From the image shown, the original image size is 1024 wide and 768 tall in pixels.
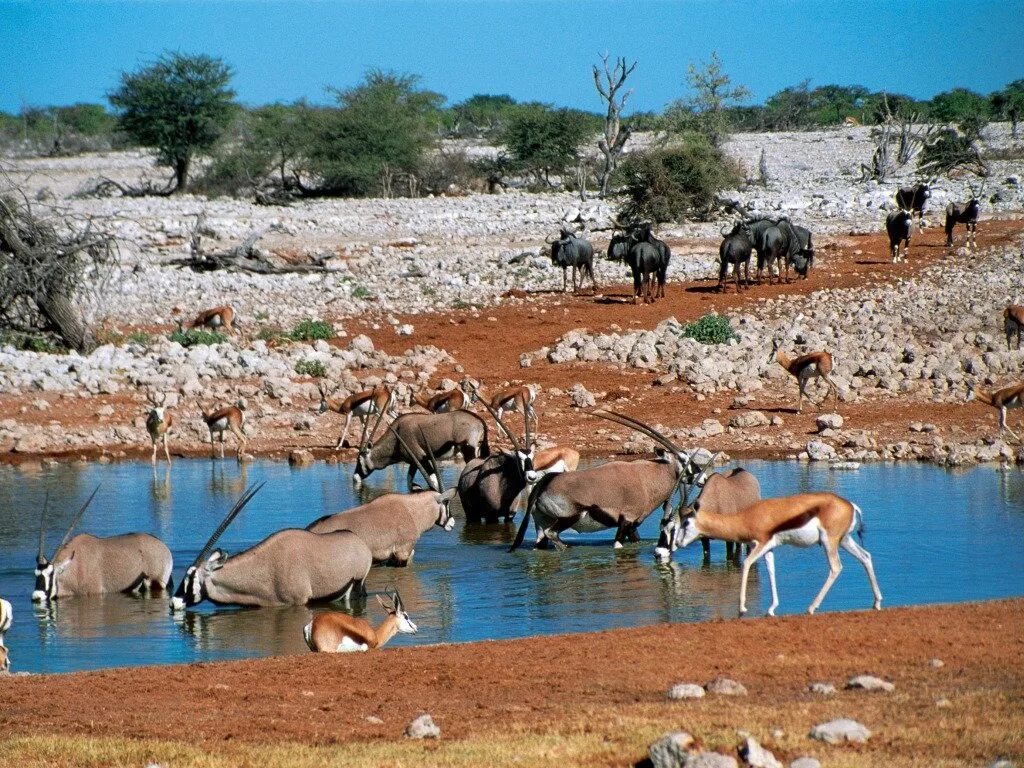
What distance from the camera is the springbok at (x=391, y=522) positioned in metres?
A: 12.1

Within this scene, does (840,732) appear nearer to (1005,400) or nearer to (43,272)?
(1005,400)

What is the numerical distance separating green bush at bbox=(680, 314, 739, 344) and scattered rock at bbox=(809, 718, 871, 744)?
16.6 meters

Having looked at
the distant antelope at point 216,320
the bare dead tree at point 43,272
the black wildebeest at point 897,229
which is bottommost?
the distant antelope at point 216,320

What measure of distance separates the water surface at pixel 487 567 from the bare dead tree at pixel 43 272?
5976 millimetres

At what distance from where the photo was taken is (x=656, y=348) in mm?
22016

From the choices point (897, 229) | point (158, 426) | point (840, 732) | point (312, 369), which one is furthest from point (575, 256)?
point (840, 732)

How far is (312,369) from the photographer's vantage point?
2116cm

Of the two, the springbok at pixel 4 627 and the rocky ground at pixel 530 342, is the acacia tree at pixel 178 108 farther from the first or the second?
the springbok at pixel 4 627

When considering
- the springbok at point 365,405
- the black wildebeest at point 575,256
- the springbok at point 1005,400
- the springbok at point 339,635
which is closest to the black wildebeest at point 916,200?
the black wildebeest at point 575,256

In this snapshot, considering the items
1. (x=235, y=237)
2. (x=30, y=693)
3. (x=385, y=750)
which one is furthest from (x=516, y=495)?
(x=235, y=237)

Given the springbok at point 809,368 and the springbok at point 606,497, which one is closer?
the springbok at point 606,497

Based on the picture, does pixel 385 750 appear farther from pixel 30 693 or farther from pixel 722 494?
pixel 722 494

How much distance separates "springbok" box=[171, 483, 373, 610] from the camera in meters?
10.8

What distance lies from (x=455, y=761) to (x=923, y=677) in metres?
2.84
